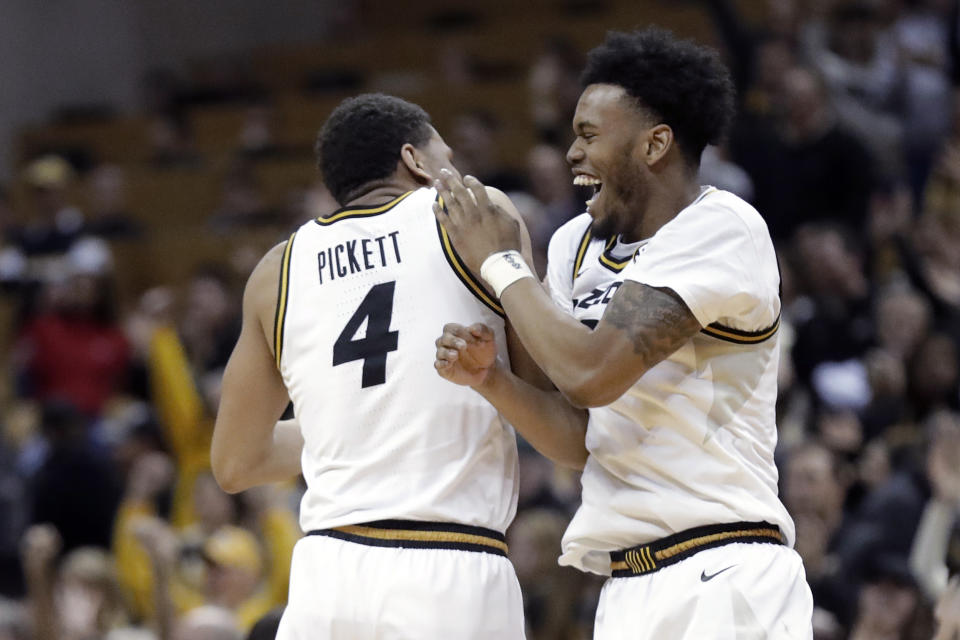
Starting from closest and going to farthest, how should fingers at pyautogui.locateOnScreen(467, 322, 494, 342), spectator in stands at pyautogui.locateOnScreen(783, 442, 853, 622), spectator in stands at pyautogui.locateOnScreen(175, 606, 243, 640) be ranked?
fingers at pyautogui.locateOnScreen(467, 322, 494, 342)
spectator in stands at pyautogui.locateOnScreen(175, 606, 243, 640)
spectator in stands at pyautogui.locateOnScreen(783, 442, 853, 622)

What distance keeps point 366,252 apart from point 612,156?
0.71 metres

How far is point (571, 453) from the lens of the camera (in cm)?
391

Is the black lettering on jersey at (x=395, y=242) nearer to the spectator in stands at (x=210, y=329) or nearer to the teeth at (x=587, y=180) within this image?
the teeth at (x=587, y=180)

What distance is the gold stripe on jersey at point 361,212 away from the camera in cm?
397

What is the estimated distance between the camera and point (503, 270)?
3.64m

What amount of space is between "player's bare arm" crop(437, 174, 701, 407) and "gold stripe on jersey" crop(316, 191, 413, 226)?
0.52 meters

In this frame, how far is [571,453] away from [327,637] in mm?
795

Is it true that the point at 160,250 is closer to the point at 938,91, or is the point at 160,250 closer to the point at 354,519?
the point at 938,91

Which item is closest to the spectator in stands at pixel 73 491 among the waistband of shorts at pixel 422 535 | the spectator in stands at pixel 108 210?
the spectator in stands at pixel 108 210

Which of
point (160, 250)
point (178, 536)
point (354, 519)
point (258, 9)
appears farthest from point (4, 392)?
point (354, 519)

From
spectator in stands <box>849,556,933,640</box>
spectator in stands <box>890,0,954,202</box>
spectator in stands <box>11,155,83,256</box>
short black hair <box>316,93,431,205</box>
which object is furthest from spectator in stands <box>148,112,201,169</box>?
short black hair <box>316,93,431,205</box>

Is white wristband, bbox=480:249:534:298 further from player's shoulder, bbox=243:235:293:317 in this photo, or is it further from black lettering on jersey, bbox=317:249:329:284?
player's shoulder, bbox=243:235:293:317

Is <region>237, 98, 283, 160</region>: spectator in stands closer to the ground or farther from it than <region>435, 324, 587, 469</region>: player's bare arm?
closer to the ground

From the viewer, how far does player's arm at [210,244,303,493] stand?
13.5ft
